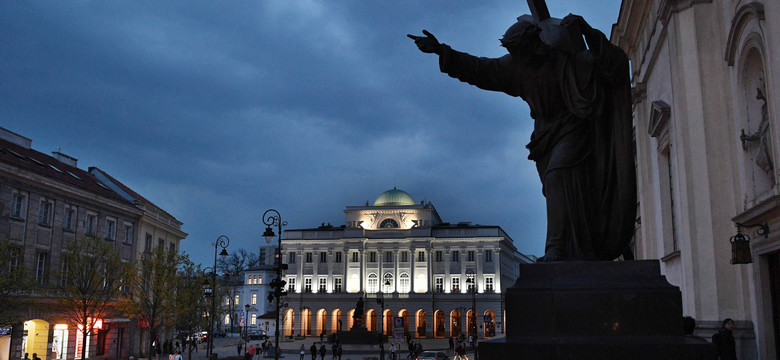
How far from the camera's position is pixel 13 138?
39.3 metres

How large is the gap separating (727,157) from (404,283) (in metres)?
76.1

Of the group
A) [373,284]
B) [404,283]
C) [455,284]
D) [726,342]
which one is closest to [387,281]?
[404,283]

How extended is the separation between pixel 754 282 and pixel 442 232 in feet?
250

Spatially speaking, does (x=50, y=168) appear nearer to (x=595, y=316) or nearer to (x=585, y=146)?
(x=585, y=146)

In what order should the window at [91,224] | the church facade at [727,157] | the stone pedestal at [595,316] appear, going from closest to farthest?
1. the stone pedestal at [595,316]
2. the church facade at [727,157]
3. the window at [91,224]

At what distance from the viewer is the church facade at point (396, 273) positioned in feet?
287

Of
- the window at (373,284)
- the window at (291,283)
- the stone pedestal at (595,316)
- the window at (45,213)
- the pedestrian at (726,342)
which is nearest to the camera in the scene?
the stone pedestal at (595,316)

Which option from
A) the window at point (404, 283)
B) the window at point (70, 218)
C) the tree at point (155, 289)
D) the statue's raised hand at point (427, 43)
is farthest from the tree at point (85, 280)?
the window at point (404, 283)

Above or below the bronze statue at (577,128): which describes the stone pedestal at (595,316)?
below

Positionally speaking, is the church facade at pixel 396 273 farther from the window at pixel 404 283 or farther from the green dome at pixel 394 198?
the green dome at pixel 394 198

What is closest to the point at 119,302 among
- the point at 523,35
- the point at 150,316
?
the point at 150,316

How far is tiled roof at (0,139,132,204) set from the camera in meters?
33.8

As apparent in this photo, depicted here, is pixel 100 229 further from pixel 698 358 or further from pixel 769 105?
pixel 698 358

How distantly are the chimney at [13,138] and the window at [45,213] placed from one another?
5956 millimetres
